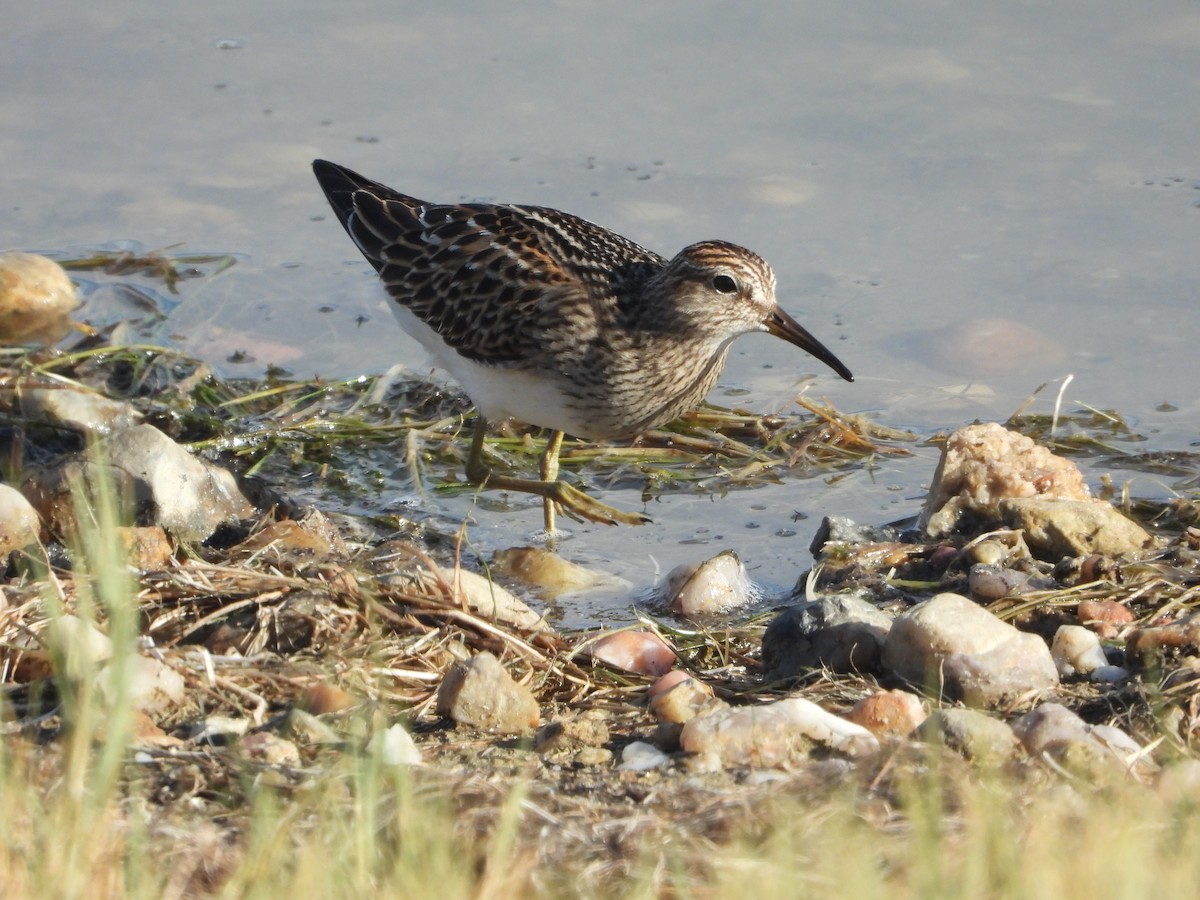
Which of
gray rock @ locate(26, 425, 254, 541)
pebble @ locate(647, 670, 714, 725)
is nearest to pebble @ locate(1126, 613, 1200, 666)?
pebble @ locate(647, 670, 714, 725)

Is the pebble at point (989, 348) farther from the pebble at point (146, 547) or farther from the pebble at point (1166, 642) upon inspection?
the pebble at point (146, 547)

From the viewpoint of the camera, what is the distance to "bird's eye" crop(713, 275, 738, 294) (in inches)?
237

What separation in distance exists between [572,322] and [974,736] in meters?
3.01

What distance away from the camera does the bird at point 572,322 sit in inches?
240

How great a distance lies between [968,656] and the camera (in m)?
4.12

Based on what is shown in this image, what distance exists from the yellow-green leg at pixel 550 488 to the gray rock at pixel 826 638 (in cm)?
183

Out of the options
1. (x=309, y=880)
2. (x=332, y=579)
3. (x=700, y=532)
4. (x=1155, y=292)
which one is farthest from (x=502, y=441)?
(x=309, y=880)

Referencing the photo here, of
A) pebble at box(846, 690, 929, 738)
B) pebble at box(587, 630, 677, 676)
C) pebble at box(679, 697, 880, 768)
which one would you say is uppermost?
pebble at box(679, 697, 880, 768)

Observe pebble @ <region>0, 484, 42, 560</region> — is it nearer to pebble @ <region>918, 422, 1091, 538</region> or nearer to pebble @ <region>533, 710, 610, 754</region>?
pebble @ <region>533, 710, 610, 754</region>

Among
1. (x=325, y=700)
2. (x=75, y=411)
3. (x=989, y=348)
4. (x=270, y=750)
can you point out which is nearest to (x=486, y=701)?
(x=325, y=700)

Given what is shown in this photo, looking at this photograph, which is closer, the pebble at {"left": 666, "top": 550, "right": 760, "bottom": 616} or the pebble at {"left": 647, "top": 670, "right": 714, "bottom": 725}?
the pebble at {"left": 647, "top": 670, "right": 714, "bottom": 725}

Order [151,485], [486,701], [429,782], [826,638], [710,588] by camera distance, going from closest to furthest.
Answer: [429,782] < [486,701] < [826,638] < [710,588] < [151,485]

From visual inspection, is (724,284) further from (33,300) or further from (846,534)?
(33,300)

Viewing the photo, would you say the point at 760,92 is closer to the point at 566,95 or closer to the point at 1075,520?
the point at 566,95
